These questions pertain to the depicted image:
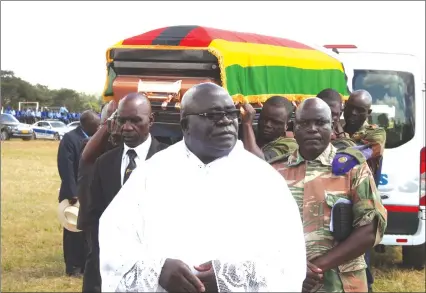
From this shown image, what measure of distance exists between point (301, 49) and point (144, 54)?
1.91 m

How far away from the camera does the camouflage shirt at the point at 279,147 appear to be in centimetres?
415

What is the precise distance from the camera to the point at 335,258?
3.16 m

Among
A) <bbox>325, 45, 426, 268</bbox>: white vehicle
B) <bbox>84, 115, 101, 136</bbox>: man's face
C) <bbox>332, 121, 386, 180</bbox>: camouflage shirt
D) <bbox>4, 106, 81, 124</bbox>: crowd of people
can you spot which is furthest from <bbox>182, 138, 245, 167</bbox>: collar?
<bbox>4, 106, 81, 124</bbox>: crowd of people

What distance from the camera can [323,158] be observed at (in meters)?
3.35

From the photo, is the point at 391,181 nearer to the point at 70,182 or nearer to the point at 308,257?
the point at 70,182

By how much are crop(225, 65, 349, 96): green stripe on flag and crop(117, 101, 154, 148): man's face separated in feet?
3.57

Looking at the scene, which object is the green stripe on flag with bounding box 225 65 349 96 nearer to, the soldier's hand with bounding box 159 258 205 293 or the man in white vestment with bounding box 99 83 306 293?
the man in white vestment with bounding box 99 83 306 293

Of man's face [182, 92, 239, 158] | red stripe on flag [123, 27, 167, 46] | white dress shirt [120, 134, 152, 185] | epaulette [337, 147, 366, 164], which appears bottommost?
white dress shirt [120, 134, 152, 185]

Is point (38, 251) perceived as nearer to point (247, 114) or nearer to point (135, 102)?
point (247, 114)

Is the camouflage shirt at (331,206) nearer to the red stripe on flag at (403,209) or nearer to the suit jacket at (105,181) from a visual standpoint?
the suit jacket at (105,181)

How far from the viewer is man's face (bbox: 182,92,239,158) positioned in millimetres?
2461

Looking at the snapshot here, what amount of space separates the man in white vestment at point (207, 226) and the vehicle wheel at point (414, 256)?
18.3ft

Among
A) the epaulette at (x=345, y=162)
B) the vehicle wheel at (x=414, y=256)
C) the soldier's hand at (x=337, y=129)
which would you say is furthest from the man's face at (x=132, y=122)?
the vehicle wheel at (x=414, y=256)

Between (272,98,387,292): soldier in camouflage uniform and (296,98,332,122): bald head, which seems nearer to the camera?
(272,98,387,292): soldier in camouflage uniform
